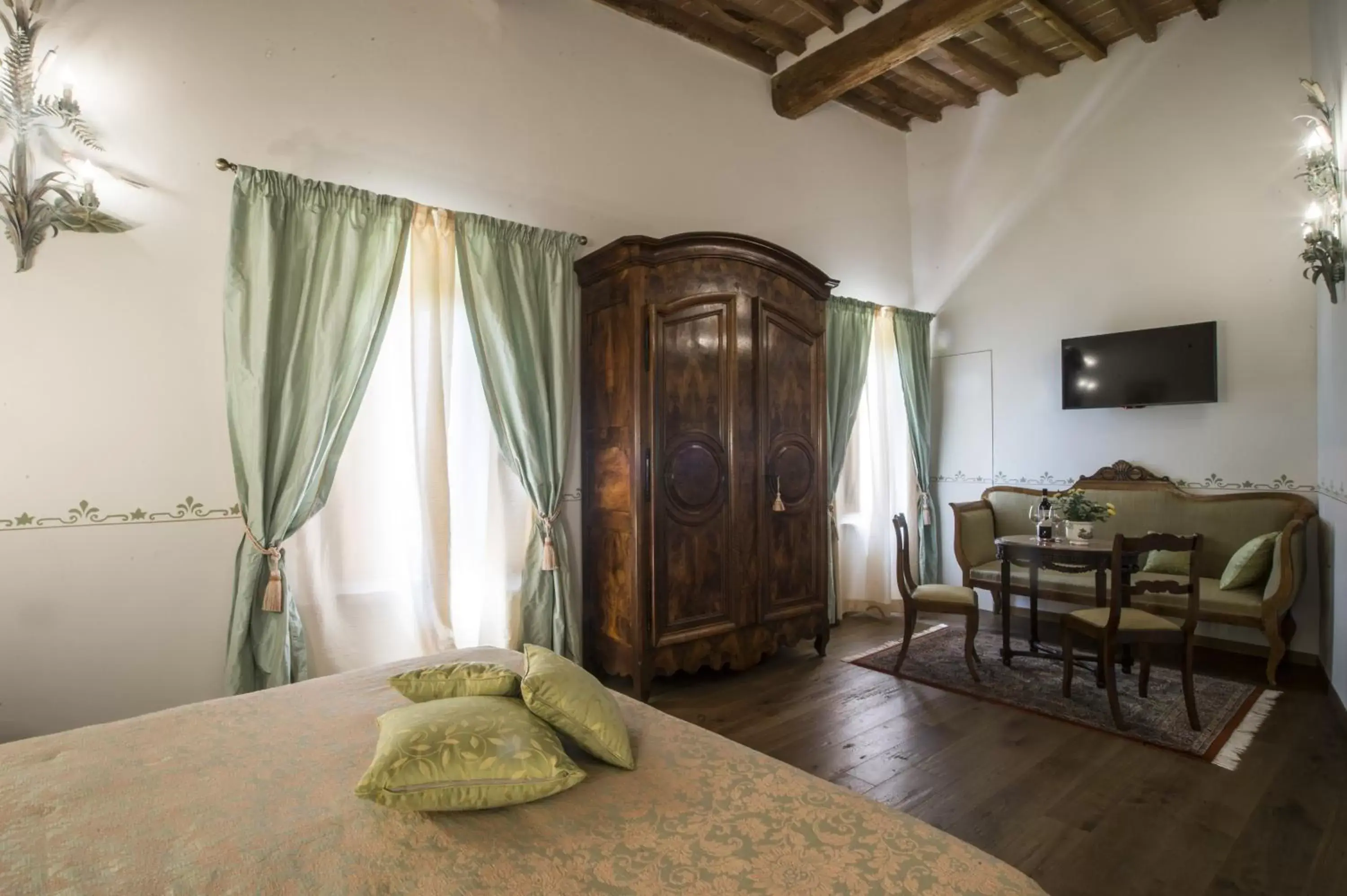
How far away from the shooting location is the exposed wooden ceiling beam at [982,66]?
4.57 m

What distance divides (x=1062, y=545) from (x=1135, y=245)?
239 centimetres

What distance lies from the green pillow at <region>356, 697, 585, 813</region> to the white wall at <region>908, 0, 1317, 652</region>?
4.58m

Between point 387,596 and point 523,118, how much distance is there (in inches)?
97.7

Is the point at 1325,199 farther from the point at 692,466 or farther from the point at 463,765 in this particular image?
the point at 463,765

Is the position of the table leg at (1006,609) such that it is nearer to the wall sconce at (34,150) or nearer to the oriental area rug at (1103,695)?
the oriental area rug at (1103,695)

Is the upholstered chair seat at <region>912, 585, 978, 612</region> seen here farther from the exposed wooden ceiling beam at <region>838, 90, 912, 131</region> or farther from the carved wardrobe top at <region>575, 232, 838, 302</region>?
the exposed wooden ceiling beam at <region>838, 90, 912, 131</region>

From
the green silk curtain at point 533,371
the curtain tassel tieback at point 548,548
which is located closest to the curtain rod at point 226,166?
the green silk curtain at point 533,371

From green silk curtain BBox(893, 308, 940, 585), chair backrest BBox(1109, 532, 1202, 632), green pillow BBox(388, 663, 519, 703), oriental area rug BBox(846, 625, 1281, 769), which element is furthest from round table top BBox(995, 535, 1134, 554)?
green pillow BBox(388, 663, 519, 703)

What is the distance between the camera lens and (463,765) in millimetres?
1256

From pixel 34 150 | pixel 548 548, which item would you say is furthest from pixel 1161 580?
pixel 34 150

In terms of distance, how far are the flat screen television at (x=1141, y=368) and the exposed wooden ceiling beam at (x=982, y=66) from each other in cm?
195

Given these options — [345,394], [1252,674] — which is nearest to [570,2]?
[345,394]

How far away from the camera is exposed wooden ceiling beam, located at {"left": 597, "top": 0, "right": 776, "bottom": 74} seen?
397 cm

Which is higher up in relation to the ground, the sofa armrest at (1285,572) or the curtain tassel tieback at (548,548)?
the curtain tassel tieback at (548,548)
